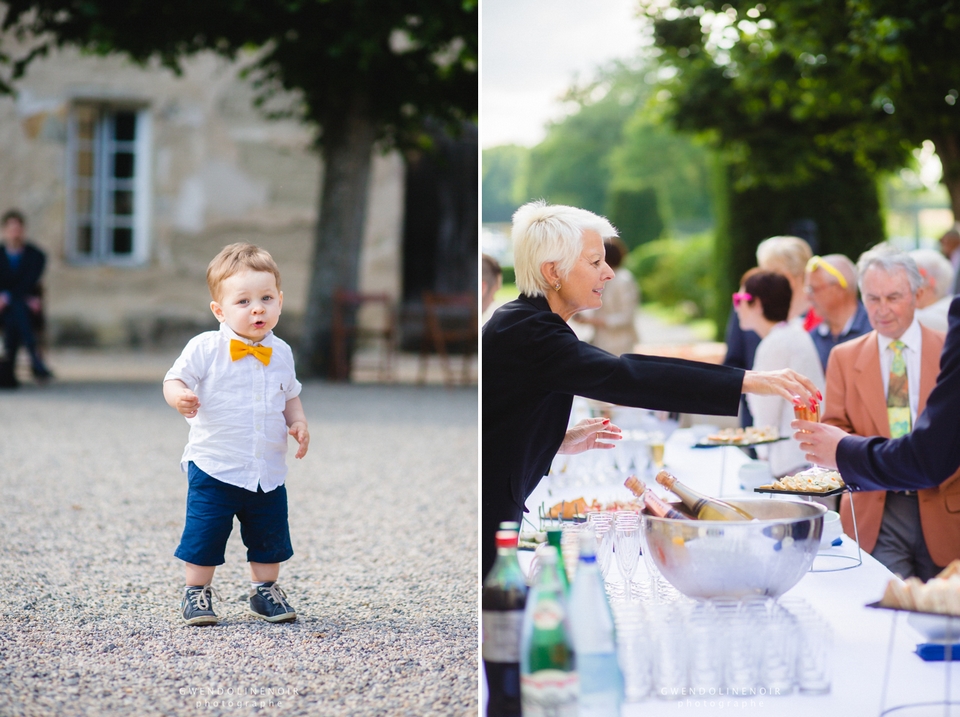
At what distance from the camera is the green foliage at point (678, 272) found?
2180cm

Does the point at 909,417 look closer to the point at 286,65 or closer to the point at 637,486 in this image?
the point at 637,486

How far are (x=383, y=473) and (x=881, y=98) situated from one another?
17.4 feet

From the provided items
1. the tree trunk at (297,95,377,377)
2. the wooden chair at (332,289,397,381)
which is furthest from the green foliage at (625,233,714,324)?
the tree trunk at (297,95,377,377)

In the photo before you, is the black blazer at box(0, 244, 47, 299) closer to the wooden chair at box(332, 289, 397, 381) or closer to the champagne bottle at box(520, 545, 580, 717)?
the wooden chair at box(332, 289, 397, 381)

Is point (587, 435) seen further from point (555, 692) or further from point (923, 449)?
point (555, 692)

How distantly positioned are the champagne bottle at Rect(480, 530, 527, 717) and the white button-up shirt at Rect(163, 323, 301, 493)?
1.56 meters

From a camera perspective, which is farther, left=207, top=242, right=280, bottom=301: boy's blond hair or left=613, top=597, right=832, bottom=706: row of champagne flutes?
left=207, top=242, right=280, bottom=301: boy's blond hair

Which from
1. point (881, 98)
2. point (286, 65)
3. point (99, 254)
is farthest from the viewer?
point (99, 254)

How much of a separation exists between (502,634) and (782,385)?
869mm

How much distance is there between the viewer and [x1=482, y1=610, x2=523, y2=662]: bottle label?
231cm

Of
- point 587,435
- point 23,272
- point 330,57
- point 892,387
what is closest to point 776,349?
point 892,387

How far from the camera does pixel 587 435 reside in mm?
3078

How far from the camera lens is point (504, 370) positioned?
8.70 ft

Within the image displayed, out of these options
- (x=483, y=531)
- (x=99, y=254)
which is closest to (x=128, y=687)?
(x=483, y=531)
